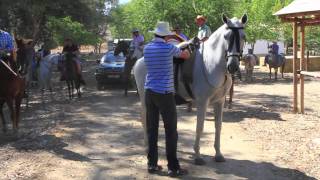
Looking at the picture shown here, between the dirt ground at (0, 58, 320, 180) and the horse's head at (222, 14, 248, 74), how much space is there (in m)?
1.66

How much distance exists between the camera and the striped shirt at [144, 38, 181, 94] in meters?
7.08

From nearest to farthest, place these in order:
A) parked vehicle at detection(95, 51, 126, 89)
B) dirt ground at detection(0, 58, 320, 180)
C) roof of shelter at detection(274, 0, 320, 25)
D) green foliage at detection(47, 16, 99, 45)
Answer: dirt ground at detection(0, 58, 320, 180) < roof of shelter at detection(274, 0, 320, 25) < parked vehicle at detection(95, 51, 126, 89) < green foliage at detection(47, 16, 99, 45)

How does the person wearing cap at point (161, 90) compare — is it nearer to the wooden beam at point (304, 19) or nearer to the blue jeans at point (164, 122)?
the blue jeans at point (164, 122)

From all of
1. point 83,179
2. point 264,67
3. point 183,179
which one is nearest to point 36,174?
point 83,179

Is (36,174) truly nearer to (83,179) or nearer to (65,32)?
(83,179)

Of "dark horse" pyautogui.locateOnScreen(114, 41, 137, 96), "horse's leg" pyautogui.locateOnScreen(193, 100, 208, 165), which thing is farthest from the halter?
"dark horse" pyautogui.locateOnScreen(114, 41, 137, 96)

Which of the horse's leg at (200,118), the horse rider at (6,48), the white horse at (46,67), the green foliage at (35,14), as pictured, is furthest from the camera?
the green foliage at (35,14)

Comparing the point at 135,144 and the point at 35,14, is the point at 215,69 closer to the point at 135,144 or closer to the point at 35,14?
the point at 135,144

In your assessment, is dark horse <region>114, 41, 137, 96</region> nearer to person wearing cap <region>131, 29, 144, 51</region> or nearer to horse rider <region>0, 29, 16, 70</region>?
person wearing cap <region>131, 29, 144, 51</region>

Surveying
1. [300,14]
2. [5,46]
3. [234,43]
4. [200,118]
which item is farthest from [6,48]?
[300,14]

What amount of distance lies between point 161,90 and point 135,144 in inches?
106

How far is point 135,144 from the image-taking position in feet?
31.5

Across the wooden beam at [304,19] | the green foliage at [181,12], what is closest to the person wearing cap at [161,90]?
the wooden beam at [304,19]

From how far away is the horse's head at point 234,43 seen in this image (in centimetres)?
731
